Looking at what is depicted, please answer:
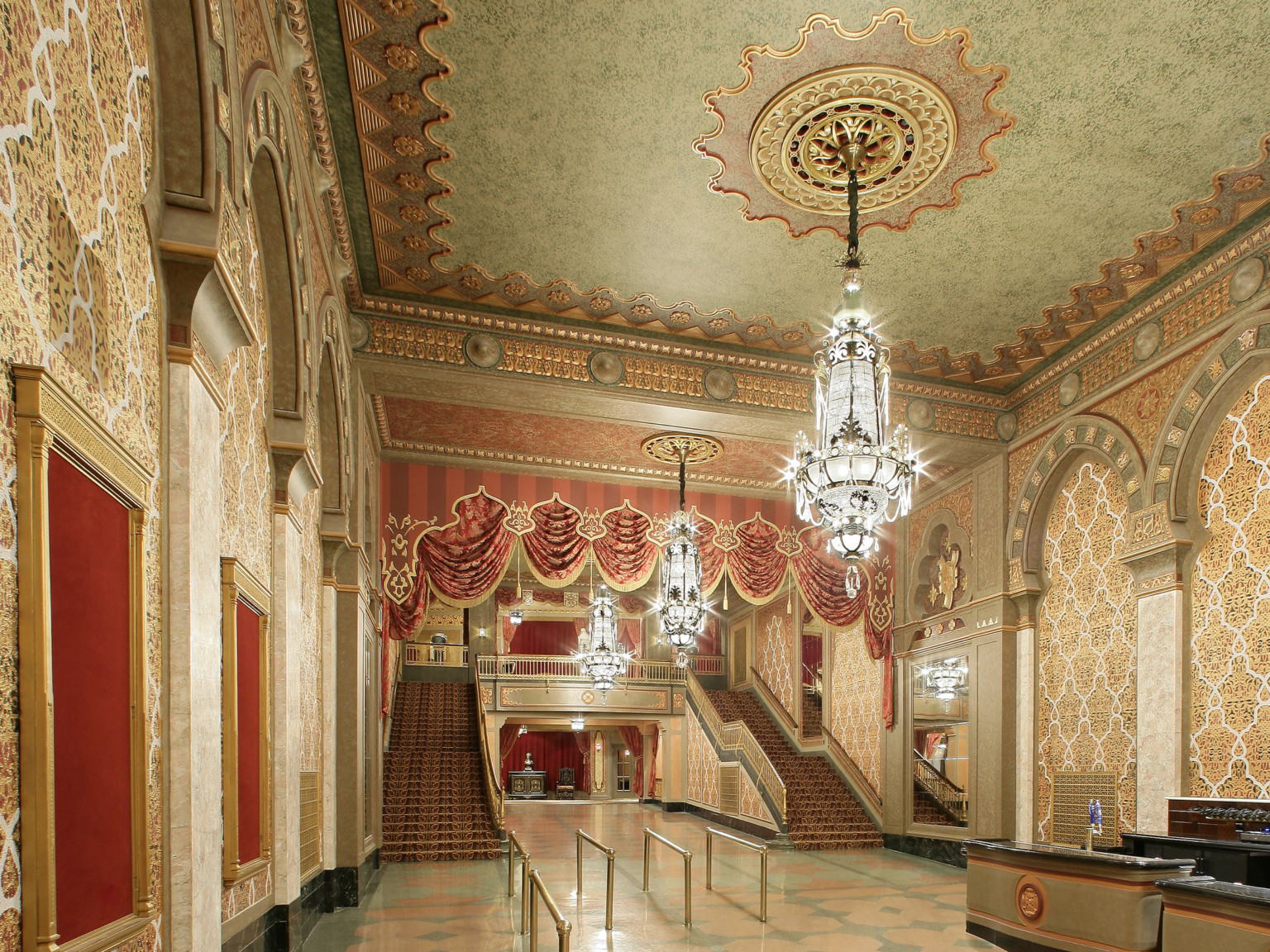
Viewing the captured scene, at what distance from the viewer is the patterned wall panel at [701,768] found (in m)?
19.9

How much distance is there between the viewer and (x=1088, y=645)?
10039 mm

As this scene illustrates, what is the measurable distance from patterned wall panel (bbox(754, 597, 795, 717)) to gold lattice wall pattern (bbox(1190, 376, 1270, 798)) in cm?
1304

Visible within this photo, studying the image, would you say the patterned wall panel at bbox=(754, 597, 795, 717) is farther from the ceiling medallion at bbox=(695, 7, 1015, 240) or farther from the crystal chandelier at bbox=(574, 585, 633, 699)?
the ceiling medallion at bbox=(695, 7, 1015, 240)

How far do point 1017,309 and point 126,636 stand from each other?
353 inches

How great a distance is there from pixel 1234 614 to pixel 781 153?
5.57 meters

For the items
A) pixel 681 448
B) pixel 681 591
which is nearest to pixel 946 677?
pixel 681 591

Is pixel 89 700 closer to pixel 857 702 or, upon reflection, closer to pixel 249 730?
pixel 249 730

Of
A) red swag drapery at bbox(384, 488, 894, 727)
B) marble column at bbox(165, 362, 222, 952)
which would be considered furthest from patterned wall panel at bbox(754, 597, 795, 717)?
marble column at bbox(165, 362, 222, 952)

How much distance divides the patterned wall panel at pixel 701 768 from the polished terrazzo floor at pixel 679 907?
18.5 ft

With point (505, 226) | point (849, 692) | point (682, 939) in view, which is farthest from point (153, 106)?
point (849, 692)

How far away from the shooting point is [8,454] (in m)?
2.37

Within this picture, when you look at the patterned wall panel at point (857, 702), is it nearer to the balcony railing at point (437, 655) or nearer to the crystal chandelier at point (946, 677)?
the crystal chandelier at point (946, 677)

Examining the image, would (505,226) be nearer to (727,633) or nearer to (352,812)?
(352,812)

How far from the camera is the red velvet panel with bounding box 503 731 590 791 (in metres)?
33.2
